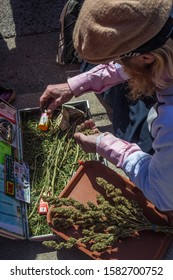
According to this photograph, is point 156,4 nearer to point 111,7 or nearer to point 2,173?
point 111,7

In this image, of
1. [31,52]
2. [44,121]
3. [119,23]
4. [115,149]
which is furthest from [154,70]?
[31,52]

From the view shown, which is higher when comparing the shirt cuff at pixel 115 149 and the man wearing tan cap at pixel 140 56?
the man wearing tan cap at pixel 140 56

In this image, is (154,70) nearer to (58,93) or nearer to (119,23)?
(119,23)

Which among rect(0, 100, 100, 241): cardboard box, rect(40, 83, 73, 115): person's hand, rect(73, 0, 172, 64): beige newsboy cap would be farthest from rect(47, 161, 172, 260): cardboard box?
rect(73, 0, 172, 64): beige newsboy cap

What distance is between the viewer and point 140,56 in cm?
109

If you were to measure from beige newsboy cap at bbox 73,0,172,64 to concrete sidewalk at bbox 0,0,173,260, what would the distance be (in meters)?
1.09

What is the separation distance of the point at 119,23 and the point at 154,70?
212mm

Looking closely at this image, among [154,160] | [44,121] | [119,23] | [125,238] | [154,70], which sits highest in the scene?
[119,23]

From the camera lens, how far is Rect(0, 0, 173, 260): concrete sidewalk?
226 centimetres

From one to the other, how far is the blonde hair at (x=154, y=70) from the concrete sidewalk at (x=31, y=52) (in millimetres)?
884

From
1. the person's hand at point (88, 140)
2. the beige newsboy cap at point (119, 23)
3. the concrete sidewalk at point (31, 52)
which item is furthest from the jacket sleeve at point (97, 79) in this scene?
the beige newsboy cap at point (119, 23)

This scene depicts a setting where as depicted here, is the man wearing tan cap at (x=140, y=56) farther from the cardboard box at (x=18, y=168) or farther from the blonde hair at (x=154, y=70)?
the cardboard box at (x=18, y=168)

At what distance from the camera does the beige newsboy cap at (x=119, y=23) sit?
98 centimetres
